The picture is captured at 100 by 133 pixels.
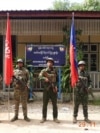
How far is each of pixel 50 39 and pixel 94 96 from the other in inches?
141

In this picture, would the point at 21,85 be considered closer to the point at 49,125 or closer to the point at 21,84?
the point at 21,84

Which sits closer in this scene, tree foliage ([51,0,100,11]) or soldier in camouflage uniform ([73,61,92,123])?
soldier in camouflage uniform ([73,61,92,123])

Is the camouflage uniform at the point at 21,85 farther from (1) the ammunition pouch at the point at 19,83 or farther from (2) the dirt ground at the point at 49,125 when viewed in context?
(2) the dirt ground at the point at 49,125

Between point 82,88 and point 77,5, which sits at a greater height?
point 77,5

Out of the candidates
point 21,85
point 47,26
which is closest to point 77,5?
point 47,26

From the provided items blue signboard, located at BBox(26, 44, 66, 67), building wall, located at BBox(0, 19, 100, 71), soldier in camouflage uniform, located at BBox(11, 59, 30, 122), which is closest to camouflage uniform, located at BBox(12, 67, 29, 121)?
soldier in camouflage uniform, located at BBox(11, 59, 30, 122)

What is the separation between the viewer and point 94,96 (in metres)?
18.1

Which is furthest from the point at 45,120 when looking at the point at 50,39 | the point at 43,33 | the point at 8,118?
the point at 50,39


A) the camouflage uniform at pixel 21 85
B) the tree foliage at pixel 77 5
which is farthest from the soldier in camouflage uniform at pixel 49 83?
the tree foliage at pixel 77 5

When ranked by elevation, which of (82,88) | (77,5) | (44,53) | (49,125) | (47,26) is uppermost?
(77,5)

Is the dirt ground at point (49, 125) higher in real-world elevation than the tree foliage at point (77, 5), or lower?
lower

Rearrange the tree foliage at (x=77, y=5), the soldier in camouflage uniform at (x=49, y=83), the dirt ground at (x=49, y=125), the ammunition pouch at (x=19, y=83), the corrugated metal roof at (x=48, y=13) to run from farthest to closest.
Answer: the tree foliage at (x=77, y=5)
the corrugated metal roof at (x=48, y=13)
the ammunition pouch at (x=19, y=83)
the soldier in camouflage uniform at (x=49, y=83)
the dirt ground at (x=49, y=125)

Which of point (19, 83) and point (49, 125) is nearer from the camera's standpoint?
point (49, 125)

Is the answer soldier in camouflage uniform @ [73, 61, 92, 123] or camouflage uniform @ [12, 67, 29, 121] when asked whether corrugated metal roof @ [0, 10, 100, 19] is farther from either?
soldier in camouflage uniform @ [73, 61, 92, 123]
